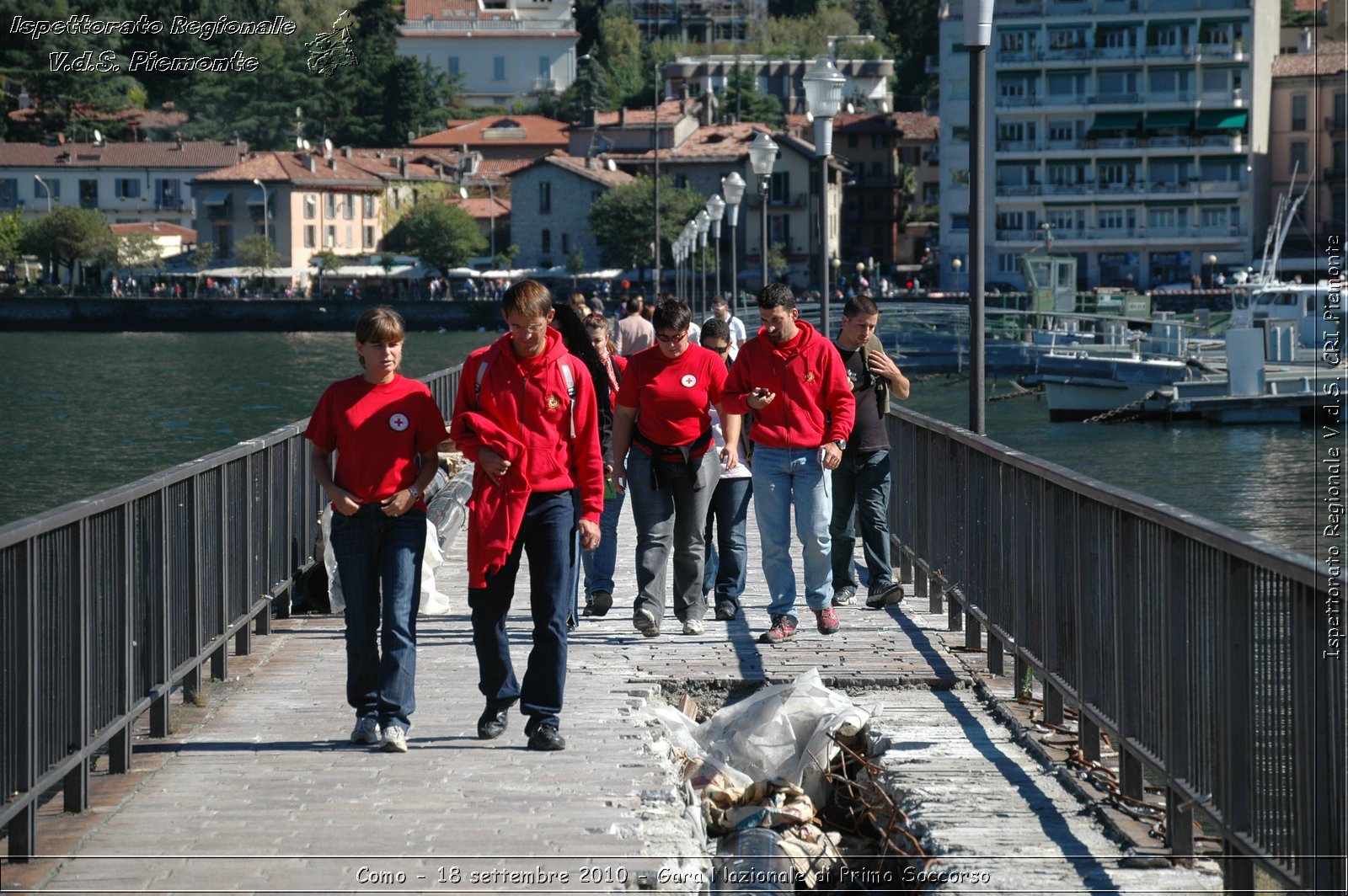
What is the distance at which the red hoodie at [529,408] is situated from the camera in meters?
8.03

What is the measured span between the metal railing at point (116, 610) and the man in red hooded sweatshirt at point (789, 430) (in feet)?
9.27

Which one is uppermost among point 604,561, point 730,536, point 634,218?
point 634,218

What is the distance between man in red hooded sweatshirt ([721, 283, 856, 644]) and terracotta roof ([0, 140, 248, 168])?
456 feet

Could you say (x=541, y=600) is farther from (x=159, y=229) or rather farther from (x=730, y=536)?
(x=159, y=229)

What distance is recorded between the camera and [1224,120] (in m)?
105

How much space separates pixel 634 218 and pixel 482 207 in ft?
71.6

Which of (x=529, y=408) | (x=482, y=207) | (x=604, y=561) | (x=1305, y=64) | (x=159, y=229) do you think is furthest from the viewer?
(x=159, y=229)

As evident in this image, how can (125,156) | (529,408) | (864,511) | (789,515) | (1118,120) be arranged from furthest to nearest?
(125,156) < (1118,120) < (864,511) < (789,515) < (529,408)

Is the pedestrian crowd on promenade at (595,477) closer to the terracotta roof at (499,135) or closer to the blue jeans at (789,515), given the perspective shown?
the blue jeans at (789,515)

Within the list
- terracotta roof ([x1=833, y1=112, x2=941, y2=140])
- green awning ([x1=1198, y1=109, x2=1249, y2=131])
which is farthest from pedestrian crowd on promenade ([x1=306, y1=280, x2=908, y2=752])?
terracotta roof ([x1=833, y1=112, x2=941, y2=140])

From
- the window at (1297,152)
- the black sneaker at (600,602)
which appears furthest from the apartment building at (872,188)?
the black sneaker at (600,602)

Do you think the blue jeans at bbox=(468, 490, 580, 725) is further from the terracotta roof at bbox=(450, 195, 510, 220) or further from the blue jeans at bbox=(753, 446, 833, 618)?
the terracotta roof at bbox=(450, 195, 510, 220)

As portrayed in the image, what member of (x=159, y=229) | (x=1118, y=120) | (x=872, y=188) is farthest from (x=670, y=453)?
(x=159, y=229)

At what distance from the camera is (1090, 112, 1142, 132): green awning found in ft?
349
